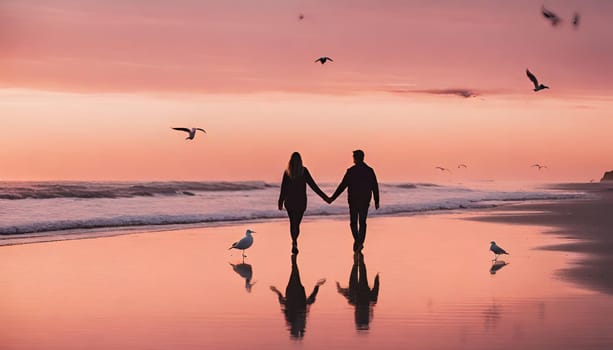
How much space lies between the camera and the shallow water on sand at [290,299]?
30.2ft

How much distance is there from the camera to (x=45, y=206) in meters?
35.3

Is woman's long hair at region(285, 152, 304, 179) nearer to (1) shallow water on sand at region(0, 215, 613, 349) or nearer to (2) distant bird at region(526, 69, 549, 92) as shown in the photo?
(1) shallow water on sand at region(0, 215, 613, 349)

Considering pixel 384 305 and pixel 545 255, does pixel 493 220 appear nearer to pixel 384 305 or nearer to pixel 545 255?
pixel 545 255

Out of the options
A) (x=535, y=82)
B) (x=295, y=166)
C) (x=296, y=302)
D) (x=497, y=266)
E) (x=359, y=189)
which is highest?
(x=535, y=82)

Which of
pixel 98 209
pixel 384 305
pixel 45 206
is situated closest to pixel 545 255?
pixel 384 305

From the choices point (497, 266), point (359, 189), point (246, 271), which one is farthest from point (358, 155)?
point (246, 271)

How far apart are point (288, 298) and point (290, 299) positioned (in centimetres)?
11

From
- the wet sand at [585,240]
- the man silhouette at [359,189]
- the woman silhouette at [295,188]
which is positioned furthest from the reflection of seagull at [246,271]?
the wet sand at [585,240]

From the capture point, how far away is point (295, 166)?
19.6m

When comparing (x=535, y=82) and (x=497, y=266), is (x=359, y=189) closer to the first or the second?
(x=497, y=266)

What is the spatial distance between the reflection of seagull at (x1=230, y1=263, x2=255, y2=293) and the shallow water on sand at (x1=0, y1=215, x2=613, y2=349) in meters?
0.03

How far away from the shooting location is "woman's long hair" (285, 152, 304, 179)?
19.5m

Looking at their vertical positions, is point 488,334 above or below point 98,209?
below

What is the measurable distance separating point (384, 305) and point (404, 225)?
55.8ft
